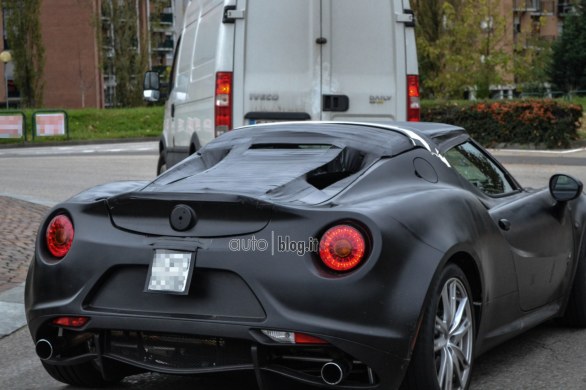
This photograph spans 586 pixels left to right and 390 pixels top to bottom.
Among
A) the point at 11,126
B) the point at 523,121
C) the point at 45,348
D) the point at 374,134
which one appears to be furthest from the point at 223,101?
the point at 11,126

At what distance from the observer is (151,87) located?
1526 cm

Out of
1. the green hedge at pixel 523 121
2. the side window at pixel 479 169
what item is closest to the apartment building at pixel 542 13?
the green hedge at pixel 523 121

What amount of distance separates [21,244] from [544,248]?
5.62 meters


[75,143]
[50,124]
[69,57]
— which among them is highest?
[69,57]

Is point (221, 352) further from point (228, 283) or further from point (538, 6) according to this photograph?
point (538, 6)

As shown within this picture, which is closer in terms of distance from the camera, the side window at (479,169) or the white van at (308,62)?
the side window at (479,169)

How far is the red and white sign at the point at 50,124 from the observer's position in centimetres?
4039

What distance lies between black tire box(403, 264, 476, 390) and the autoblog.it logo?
52 centimetres

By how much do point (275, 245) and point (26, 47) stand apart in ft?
177

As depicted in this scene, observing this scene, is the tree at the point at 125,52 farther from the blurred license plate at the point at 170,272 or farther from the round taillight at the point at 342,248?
the round taillight at the point at 342,248

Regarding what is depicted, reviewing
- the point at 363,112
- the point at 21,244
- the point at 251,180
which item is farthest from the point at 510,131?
the point at 251,180

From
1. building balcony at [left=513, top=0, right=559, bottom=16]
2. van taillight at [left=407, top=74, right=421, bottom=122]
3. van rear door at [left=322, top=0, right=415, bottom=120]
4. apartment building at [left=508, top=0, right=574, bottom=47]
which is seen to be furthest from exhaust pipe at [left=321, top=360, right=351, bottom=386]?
building balcony at [left=513, top=0, right=559, bottom=16]

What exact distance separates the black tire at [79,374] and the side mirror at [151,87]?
32.8ft

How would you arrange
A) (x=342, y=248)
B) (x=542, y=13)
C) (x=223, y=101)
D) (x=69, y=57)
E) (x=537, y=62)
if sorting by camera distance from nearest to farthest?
(x=342, y=248)
(x=223, y=101)
(x=537, y=62)
(x=69, y=57)
(x=542, y=13)
